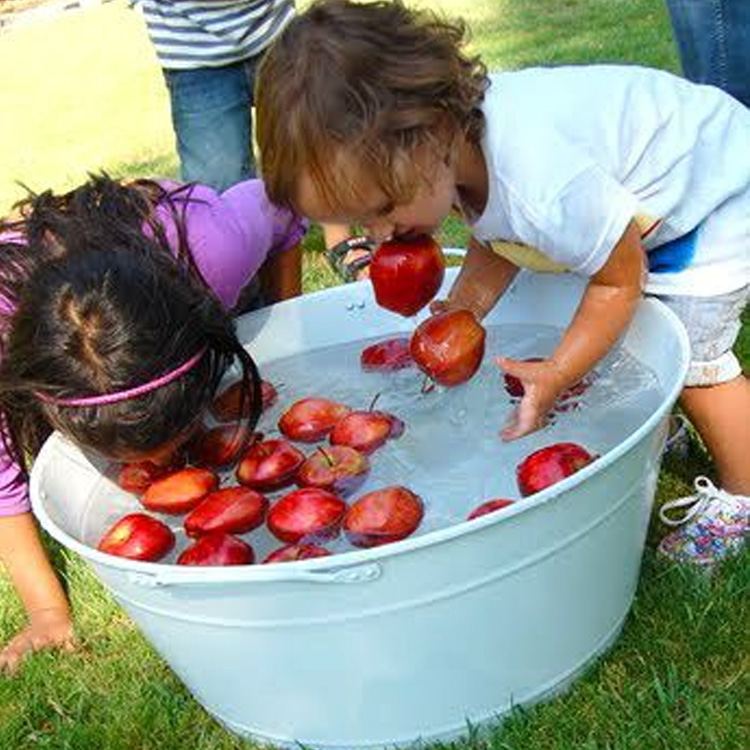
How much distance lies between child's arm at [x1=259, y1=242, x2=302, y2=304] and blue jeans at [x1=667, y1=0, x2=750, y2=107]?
787mm

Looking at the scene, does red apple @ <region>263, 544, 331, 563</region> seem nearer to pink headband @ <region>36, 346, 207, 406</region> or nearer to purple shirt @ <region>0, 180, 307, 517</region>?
pink headband @ <region>36, 346, 207, 406</region>

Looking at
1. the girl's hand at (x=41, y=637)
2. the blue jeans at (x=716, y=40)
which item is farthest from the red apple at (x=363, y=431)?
the blue jeans at (x=716, y=40)

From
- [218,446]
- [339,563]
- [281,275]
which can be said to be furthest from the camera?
[281,275]

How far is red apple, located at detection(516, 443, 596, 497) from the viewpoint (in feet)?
5.46

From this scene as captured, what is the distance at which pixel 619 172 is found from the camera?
5.90 ft

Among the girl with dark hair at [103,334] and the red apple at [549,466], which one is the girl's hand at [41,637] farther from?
the red apple at [549,466]

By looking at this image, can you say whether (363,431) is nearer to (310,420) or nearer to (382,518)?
(310,420)

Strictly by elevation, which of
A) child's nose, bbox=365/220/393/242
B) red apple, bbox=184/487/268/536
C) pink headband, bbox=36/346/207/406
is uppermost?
child's nose, bbox=365/220/393/242

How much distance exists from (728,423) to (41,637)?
107 cm

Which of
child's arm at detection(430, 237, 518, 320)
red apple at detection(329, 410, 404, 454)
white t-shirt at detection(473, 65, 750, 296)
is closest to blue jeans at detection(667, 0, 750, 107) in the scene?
white t-shirt at detection(473, 65, 750, 296)

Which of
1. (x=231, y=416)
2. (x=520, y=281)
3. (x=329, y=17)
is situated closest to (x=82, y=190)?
(x=231, y=416)

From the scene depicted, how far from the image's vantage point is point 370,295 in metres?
2.24

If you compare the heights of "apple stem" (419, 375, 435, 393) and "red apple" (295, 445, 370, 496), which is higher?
"red apple" (295, 445, 370, 496)

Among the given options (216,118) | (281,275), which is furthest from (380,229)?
(216,118)
